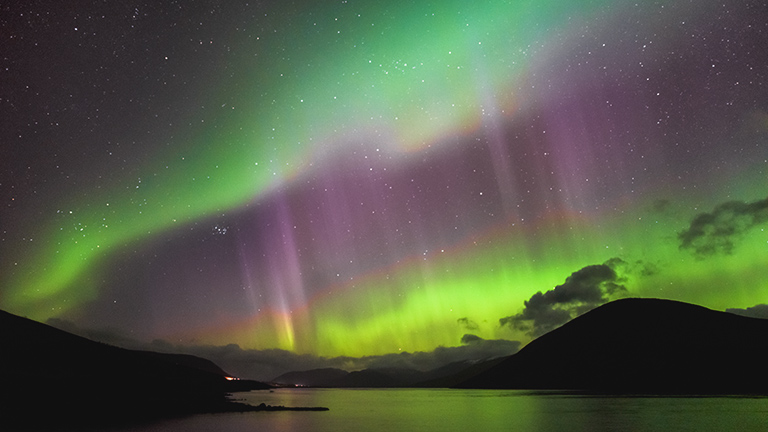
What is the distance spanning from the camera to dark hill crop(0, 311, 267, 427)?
70.6 m

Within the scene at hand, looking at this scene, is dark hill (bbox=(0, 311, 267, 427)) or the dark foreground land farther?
dark hill (bbox=(0, 311, 267, 427))

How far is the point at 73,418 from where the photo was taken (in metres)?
64.6

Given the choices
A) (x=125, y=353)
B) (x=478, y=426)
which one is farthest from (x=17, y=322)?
(x=478, y=426)

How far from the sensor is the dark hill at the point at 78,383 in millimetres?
70625

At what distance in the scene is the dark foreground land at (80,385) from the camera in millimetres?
68644

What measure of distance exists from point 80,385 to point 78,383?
222cm

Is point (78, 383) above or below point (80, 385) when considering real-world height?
above

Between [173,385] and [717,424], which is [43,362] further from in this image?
[717,424]

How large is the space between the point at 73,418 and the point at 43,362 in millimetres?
58407

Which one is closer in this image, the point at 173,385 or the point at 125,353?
the point at 173,385

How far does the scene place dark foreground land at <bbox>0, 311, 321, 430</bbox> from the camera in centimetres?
6864

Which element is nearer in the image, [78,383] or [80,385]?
[80,385]

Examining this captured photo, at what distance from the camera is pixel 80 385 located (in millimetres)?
94688

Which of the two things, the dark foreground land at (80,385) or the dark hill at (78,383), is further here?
the dark hill at (78,383)
